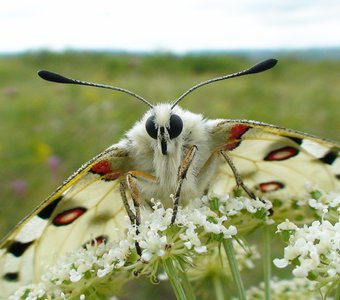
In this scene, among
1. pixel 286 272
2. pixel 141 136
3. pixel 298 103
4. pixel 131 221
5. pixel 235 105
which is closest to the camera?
pixel 131 221

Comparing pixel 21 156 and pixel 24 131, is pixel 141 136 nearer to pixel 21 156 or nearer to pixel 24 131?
pixel 21 156

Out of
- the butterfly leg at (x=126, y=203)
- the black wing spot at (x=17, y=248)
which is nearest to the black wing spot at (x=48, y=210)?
the black wing spot at (x=17, y=248)

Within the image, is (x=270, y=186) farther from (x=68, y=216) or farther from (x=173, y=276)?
(x=68, y=216)

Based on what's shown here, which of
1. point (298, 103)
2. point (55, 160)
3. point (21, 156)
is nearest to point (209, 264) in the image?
point (55, 160)

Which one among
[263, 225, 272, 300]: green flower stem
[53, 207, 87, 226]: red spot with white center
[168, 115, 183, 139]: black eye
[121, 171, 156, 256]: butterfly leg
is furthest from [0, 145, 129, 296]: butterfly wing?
[263, 225, 272, 300]: green flower stem

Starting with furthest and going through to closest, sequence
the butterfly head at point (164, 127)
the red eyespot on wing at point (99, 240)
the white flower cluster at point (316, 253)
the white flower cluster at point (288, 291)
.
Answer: the white flower cluster at point (288, 291)
the red eyespot on wing at point (99, 240)
the butterfly head at point (164, 127)
the white flower cluster at point (316, 253)

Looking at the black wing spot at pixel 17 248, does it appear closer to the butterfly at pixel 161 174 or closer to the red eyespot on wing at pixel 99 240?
the butterfly at pixel 161 174
